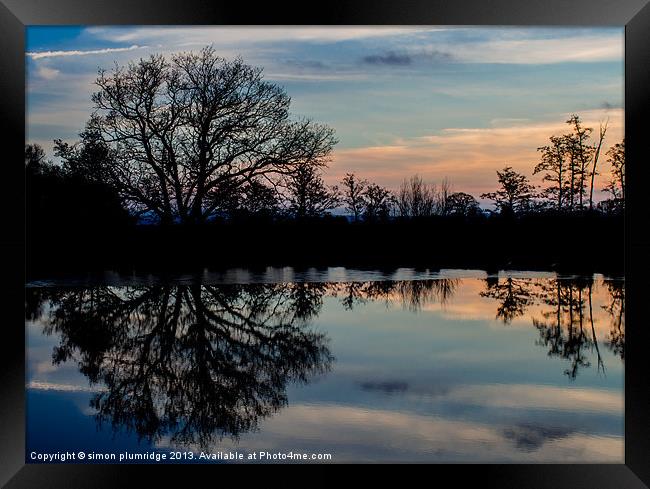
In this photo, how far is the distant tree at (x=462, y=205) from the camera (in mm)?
12742

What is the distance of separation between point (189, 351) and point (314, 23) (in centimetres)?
347

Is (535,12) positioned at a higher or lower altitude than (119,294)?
higher

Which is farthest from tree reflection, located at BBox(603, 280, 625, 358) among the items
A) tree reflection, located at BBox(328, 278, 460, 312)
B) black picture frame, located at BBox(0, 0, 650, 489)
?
tree reflection, located at BBox(328, 278, 460, 312)

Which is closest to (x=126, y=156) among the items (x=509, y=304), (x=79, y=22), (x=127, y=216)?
(x=127, y=216)

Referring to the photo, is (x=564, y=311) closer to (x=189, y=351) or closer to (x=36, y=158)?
(x=189, y=351)

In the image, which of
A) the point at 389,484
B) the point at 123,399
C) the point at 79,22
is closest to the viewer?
the point at 389,484

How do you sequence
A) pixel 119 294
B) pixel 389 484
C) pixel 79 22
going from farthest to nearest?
pixel 119 294
pixel 79 22
pixel 389 484

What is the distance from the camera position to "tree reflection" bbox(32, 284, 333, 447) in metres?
4.70

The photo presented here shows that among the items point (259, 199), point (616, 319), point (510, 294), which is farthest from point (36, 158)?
point (616, 319)

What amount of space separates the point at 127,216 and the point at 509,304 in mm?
7098

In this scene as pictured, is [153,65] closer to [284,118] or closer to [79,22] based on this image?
[284,118]

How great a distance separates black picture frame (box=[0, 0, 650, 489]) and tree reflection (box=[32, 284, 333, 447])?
1.15 m

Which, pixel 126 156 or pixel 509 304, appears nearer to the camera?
pixel 509 304
